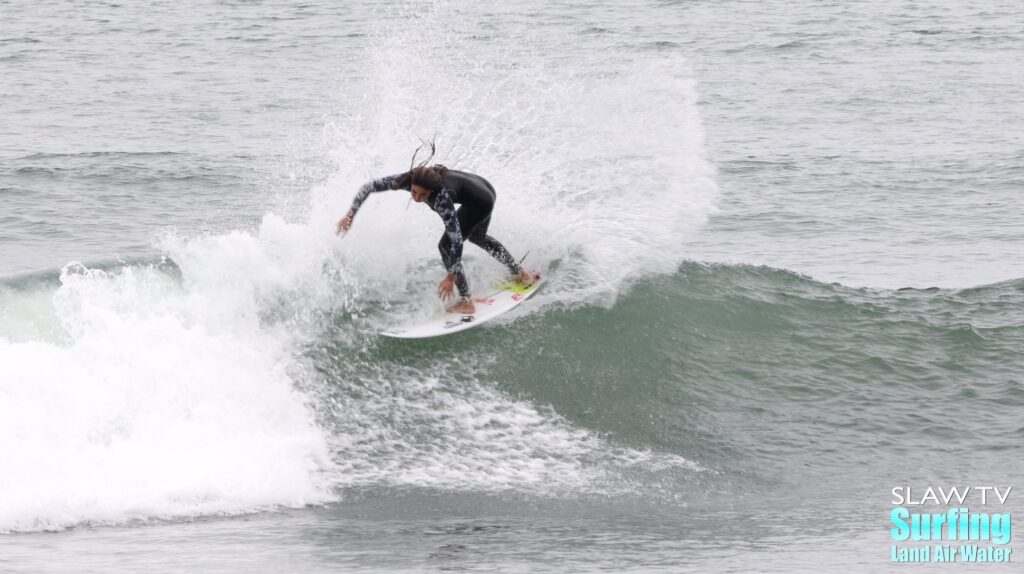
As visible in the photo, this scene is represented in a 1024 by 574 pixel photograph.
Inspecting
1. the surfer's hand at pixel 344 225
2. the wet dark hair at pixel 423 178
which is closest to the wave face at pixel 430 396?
the surfer's hand at pixel 344 225

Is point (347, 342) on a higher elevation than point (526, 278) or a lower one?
lower

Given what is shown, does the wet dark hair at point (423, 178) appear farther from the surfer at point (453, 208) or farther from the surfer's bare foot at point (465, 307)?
the surfer's bare foot at point (465, 307)

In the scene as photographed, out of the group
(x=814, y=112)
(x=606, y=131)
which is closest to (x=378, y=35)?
(x=814, y=112)

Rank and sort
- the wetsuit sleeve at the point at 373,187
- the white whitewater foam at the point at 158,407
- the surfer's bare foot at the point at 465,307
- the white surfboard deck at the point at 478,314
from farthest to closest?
the surfer's bare foot at the point at 465,307
the white surfboard deck at the point at 478,314
the wetsuit sleeve at the point at 373,187
the white whitewater foam at the point at 158,407

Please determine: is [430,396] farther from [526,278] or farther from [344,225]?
[526,278]

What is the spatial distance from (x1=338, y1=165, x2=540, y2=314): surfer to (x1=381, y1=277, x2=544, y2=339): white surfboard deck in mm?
100

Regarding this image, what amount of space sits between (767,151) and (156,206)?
12465 millimetres

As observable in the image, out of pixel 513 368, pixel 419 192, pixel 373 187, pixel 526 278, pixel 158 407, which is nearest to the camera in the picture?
pixel 158 407

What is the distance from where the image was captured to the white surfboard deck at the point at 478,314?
1095 centimetres

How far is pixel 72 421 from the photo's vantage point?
30.2ft

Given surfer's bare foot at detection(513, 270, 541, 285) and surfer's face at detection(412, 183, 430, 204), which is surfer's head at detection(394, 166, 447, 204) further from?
surfer's bare foot at detection(513, 270, 541, 285)

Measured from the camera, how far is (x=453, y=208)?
34.8 ft

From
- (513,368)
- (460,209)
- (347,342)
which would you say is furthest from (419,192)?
(513,368)

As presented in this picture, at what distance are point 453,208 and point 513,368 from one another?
159 centimetres
